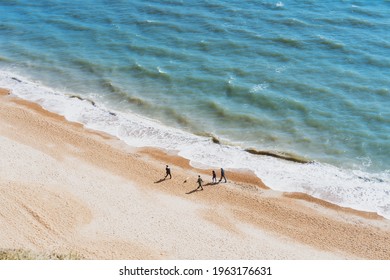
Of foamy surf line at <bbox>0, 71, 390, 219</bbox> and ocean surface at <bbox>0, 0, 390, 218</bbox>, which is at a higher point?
ocean surface at <bbox>0, 0, 390, 218</bbox>

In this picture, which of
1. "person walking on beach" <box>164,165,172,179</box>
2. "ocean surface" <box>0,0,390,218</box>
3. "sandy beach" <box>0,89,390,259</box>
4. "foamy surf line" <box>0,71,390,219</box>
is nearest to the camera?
"sandy beach" <box>0,89,390,259</box>

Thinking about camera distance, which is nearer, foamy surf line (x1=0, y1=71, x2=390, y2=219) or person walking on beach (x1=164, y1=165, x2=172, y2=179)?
foamy surf line (x1=0, y1=71, x2=390, y2=219)

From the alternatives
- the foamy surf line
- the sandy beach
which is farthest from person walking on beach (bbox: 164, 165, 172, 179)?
the foamy surf line

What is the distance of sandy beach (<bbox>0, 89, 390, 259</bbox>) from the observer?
34719mm

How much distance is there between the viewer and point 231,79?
59406 millimetres

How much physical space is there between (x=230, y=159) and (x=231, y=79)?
1534cm

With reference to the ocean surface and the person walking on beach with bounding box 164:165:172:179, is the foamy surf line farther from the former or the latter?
the person walking on beach with bounding box 164:165:172:179

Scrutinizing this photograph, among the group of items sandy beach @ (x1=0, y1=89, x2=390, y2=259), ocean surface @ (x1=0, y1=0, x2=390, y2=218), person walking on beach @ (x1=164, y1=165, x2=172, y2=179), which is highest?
ocean surface @ (x1=0, y1=0, x2=390, y2=218)

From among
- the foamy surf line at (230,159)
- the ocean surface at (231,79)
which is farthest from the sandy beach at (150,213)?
the ocean surface at (231,79)

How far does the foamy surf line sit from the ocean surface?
0.11 metres

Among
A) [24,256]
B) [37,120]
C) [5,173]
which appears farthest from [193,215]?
[37,120]

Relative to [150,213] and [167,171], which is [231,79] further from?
[150,213]

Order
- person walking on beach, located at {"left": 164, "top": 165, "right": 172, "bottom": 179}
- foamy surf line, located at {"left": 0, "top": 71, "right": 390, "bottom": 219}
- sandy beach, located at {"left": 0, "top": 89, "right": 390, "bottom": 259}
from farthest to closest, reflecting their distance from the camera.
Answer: person walking on beach, located at {"left": 164, "top": 165, "right": 172, "bottom": 179} → foamy surf line, located at {"left": 0, "top": 71, "right": 390, "bottom": 219} → sandy beach, located at {"left": 0, "top": 89, "right": 390, "bottom": 259}

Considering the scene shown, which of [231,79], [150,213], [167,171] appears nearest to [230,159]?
[167,171]
